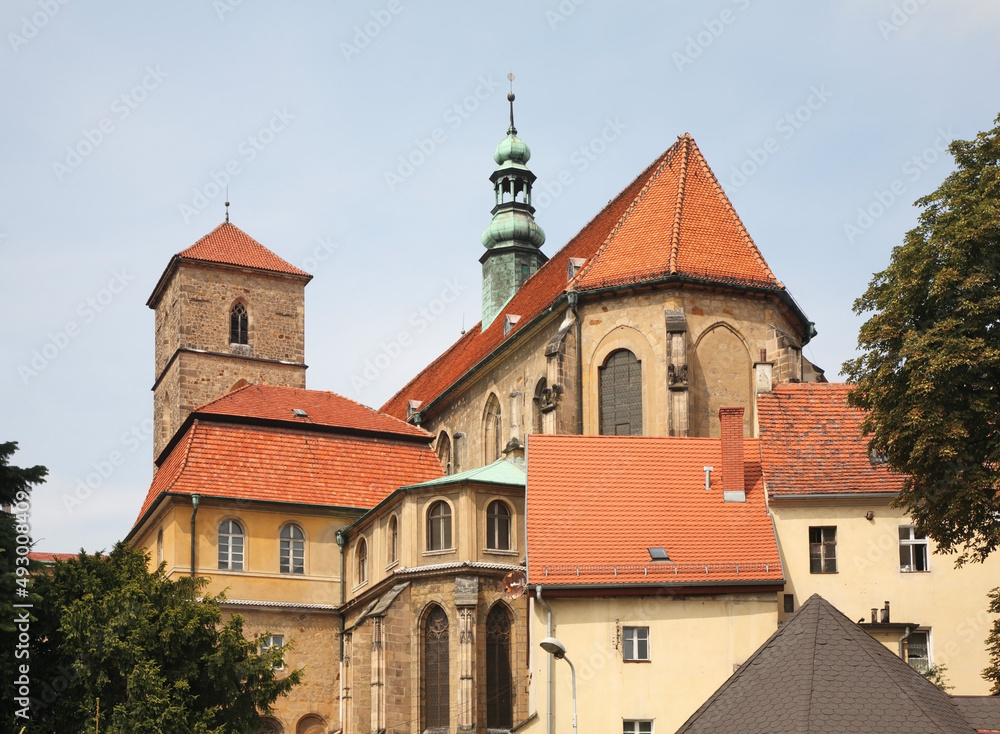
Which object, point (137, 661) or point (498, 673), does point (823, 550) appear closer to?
point (498, 673)

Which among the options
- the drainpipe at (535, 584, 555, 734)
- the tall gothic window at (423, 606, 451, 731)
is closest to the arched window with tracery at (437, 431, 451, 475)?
the tall gothic window at (423, 606, 451, 731)

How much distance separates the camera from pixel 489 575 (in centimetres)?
3644

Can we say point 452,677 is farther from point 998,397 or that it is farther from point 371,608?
point 998,397

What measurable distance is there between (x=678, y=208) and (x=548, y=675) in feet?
49.6

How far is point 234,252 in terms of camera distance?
66250 mm

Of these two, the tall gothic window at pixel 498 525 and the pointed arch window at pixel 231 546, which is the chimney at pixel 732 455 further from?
the pointed arch window at pixel 231 546

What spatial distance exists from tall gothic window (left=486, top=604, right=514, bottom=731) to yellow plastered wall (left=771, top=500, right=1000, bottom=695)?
6.24 metres

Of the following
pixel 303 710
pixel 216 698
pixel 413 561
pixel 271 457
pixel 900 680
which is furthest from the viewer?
pixel 271 457

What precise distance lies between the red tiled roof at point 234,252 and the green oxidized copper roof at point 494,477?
2834cm

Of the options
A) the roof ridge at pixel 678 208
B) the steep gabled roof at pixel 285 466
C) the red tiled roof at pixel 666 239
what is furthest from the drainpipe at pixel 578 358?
the steep gabled roof at pixel 285 466

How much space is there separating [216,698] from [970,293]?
15.4m

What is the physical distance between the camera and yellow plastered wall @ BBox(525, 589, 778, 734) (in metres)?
32.1

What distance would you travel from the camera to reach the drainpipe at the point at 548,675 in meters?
32.2

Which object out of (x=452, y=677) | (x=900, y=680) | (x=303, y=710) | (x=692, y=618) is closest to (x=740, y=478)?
(x=692, y=618)
